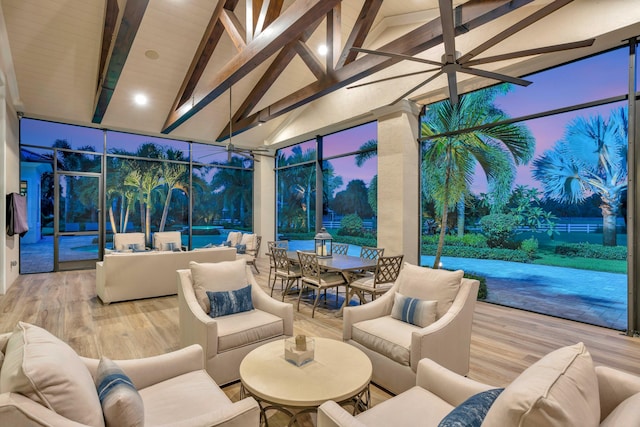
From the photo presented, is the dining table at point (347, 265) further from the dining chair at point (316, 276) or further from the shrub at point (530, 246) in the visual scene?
the shrub at point (530, 246)

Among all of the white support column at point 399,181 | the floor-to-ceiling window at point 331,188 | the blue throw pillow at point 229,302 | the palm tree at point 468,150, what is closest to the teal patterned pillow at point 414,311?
the blue throw pillow at point 229,302

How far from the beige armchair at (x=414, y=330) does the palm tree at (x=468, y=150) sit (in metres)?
3.10

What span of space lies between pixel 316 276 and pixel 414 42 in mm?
3310

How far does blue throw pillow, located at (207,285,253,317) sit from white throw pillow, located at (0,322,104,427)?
169 cm

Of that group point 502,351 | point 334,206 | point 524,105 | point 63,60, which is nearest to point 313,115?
point 334,206

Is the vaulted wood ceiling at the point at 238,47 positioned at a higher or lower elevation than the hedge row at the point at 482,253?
higher

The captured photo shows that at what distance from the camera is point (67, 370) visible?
4.07 feet

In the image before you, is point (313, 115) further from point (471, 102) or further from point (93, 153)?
point (93, 153)

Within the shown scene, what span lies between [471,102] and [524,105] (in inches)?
33.3

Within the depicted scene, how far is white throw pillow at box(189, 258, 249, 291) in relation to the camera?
3.17 meters

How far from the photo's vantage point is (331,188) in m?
8.48

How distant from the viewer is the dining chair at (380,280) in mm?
4289

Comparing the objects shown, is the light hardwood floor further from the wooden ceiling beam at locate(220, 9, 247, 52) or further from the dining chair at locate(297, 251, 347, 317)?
the wooden ceiling beam at locate(220, 9, 247, 52)

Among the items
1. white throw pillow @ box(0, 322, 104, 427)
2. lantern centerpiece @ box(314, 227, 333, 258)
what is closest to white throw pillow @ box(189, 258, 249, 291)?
white throw pillow @ box(0, 322, 104, 427)
